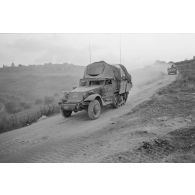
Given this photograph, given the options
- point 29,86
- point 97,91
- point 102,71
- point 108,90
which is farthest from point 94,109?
point 29,86

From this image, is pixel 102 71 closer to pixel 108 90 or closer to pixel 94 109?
pixel 108 90

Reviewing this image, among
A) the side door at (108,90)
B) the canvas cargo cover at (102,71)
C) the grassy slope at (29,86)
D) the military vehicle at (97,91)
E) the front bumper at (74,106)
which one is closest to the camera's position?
the front bumper at (74,106)

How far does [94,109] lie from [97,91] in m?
1.07

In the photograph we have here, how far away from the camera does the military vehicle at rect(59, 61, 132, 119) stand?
9.66 metres

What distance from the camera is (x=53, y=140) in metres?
7.33

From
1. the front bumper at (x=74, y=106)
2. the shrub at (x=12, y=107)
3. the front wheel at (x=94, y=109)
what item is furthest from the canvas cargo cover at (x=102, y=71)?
the shrub at (x=12, y=107)

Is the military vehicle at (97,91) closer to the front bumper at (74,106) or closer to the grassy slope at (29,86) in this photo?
the front bumper at (74,106)

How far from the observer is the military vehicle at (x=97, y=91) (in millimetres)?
9664

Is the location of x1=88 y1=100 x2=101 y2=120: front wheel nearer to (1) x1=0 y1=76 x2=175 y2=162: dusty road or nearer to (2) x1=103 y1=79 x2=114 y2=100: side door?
(1) x1=0 y1=76 x2=175 y2=162: dusty road

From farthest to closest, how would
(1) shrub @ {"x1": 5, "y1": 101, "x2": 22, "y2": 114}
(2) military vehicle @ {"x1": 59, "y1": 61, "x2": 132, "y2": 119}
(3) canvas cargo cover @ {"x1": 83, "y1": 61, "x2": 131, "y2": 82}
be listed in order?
(1) shrub @ {"x1": 5, "y1": 101, "x2": 22, "y2": 114} < (3) canvas cargo cover @ {"x1": 83, "y1": 61, "x2": 131, "y2": 82} < (2) military vehicle @ {"x1": 59, "y1": 61, "x2": 132, "y2": 119}

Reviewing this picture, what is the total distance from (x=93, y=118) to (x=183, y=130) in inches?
154

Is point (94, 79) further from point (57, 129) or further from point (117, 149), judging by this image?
point (117, 149)

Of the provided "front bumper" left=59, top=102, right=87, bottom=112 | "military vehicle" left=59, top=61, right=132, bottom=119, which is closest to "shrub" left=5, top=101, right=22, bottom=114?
"military vehicle" left=59, top=61, right=132, bottom=119

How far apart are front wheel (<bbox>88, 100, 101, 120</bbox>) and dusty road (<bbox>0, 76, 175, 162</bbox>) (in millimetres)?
249
